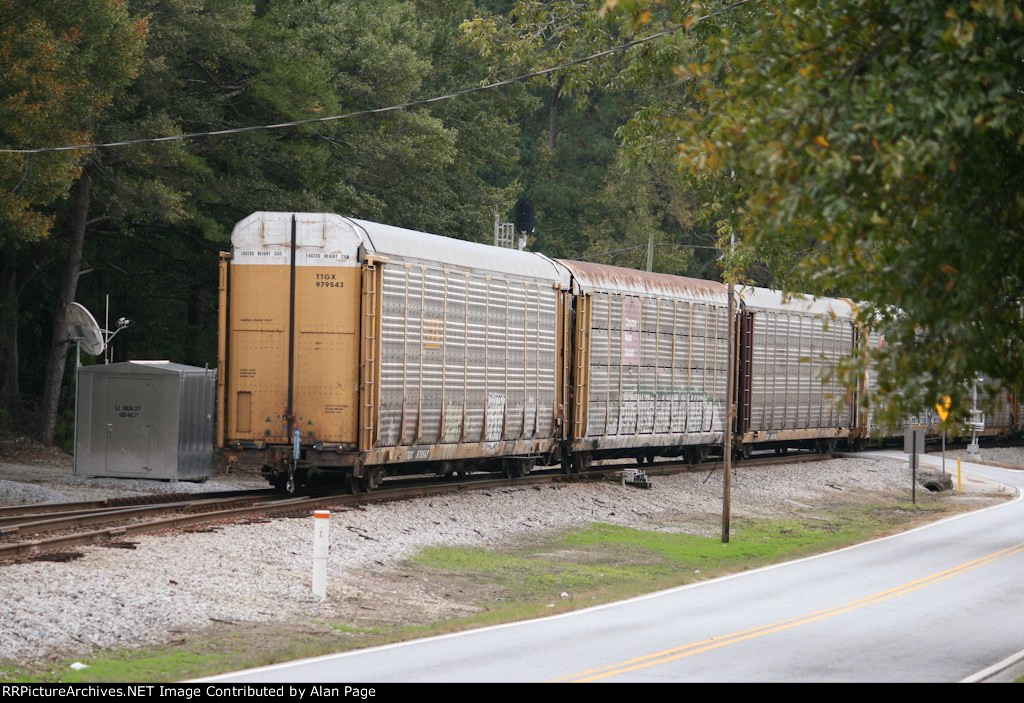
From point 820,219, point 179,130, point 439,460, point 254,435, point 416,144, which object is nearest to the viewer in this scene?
point 820,219

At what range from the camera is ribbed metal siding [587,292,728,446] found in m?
28.6

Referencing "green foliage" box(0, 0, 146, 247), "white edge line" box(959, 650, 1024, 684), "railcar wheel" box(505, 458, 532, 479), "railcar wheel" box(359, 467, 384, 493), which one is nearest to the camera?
"white edge line" box(959, 650, 1024, 684)

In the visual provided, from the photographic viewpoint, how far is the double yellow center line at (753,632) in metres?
12.3

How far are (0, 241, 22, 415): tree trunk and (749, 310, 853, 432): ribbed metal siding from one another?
2062 cm

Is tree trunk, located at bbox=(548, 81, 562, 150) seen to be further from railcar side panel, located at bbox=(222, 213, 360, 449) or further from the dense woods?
railcar side panel, located at bbox=(222, 213, 360, 449)

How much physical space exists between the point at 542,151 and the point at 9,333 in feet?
132

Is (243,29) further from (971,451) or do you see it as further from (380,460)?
(971,451)

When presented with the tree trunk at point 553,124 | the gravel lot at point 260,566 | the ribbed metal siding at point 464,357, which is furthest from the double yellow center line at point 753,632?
the tree trunk at point 553,124

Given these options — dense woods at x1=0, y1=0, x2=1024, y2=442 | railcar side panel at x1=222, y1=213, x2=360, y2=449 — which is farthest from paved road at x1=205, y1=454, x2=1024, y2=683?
railcar side panel at x1=222, y1=213, x2=360, y2=449

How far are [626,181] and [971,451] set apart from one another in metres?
29.0

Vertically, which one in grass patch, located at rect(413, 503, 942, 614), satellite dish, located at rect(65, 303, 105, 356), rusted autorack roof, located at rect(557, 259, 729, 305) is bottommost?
grass patch, located at rect(413, 503, 942, 614)

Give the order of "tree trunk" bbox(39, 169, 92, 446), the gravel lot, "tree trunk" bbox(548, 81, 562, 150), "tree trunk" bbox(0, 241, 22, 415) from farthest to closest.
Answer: "tree trunk" bbox(548, 81, 562, 150), "tree trunk" bbox(0, 241, 22, 415), "tree trunk" bbox(39, 169, 92, 446), the gravel lot
